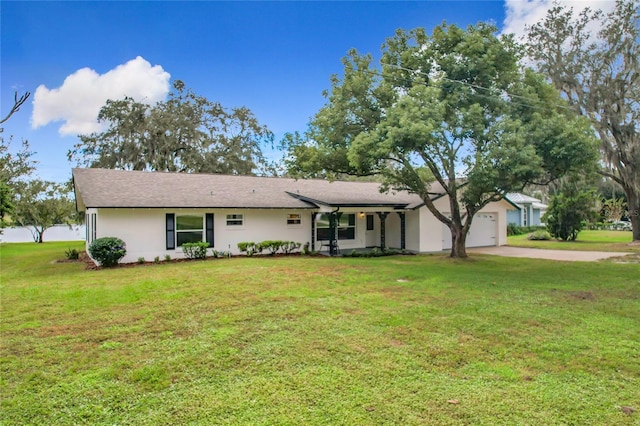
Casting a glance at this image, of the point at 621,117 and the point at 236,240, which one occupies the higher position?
the point at 621,117

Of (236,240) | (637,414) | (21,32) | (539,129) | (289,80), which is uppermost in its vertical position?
(289,80)

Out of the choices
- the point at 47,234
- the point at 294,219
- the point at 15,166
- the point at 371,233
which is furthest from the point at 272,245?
the point at 47,234

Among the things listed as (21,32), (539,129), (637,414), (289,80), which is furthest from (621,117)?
(21,32)

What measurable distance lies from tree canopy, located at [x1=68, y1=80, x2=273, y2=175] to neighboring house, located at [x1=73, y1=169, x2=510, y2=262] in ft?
35.2

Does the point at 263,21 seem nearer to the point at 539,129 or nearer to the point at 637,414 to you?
the point at 539,129

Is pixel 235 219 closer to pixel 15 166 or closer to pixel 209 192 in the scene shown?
pixel 209 192

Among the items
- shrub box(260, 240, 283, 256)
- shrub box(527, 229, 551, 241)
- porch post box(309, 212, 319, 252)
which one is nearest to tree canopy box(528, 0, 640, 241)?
shrub box(527, 229, 551, 241)

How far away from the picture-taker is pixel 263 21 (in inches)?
534

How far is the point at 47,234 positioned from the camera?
103ft

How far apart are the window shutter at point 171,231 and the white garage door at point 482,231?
13.5 meters

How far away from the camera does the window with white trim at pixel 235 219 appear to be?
16.0 m

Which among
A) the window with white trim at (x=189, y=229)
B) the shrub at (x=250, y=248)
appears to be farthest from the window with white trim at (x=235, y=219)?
the window with white trim at (x=189, y=229)

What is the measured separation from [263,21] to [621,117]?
769 inches

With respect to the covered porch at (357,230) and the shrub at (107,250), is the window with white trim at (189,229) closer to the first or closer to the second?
the shrub at (107,250)
